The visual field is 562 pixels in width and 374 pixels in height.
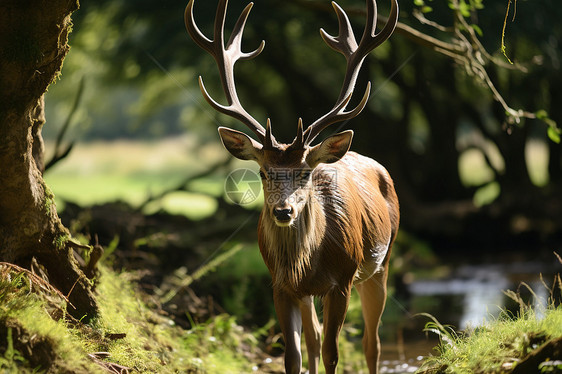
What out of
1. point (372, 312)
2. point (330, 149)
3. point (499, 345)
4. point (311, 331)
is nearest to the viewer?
point (499, 345)

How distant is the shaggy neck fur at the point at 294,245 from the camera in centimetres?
529

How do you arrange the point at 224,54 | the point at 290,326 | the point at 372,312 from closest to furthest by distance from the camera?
the point at 290,326, the point at 224,54, the point at 372,312

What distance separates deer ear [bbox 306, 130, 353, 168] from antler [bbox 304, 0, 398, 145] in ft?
0.33

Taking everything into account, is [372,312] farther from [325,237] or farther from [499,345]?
[499,345]

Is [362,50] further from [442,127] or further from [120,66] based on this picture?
[442,127]

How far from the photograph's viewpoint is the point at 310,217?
211 inches

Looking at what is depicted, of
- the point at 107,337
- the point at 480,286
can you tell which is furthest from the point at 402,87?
the point at 107,337

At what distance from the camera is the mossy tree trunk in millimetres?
4734

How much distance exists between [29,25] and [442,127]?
13396 mm

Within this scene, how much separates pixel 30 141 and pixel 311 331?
2.60 metres

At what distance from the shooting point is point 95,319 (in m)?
5.62

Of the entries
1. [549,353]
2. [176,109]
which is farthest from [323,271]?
[176,109]

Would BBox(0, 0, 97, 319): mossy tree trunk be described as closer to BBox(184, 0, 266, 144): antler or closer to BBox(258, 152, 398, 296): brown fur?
BBox(184, 0, 266, 144): antler

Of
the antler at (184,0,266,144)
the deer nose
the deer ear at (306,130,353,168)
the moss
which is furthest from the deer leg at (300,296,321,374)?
the moss
